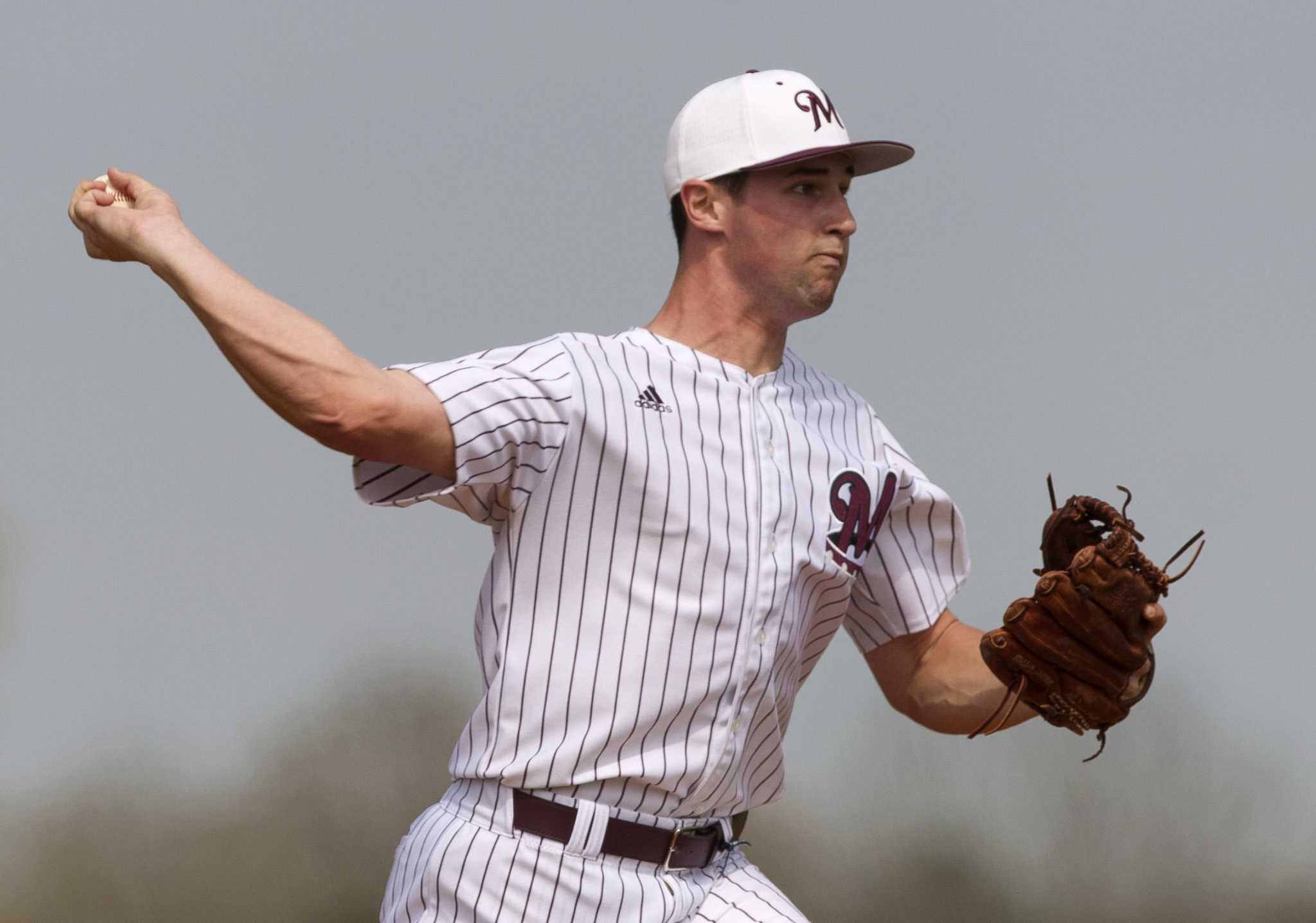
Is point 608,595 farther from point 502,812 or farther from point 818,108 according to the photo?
point 818,108

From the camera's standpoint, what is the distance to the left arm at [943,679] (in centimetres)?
342

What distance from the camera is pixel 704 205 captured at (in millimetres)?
3342

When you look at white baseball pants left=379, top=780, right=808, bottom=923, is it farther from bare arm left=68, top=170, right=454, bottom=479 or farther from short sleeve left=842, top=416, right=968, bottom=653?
short sleeve left=842, top=416, right=968, bottom=653

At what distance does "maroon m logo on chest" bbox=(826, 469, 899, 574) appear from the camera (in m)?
3.19

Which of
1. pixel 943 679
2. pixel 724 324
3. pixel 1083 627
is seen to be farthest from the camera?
pixel 943 679

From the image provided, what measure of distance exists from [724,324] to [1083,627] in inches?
34.5

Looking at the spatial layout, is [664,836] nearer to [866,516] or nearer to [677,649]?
[677,649]

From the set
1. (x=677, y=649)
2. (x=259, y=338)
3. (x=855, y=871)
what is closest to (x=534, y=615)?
(x=677, y=649)

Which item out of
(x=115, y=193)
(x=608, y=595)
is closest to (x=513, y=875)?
(x=608, y=595)

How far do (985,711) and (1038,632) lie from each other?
378 millimetres

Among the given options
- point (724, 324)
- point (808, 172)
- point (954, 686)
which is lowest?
point (954, 686)

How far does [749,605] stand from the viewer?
9.68 ft

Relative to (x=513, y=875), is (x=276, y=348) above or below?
above

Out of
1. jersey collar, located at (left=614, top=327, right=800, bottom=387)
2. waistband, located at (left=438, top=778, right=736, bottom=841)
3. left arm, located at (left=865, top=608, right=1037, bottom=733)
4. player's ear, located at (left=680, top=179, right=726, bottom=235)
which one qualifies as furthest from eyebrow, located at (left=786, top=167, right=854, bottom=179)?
waistband, located at (left=438, top=778, right=736, bottom=841)
